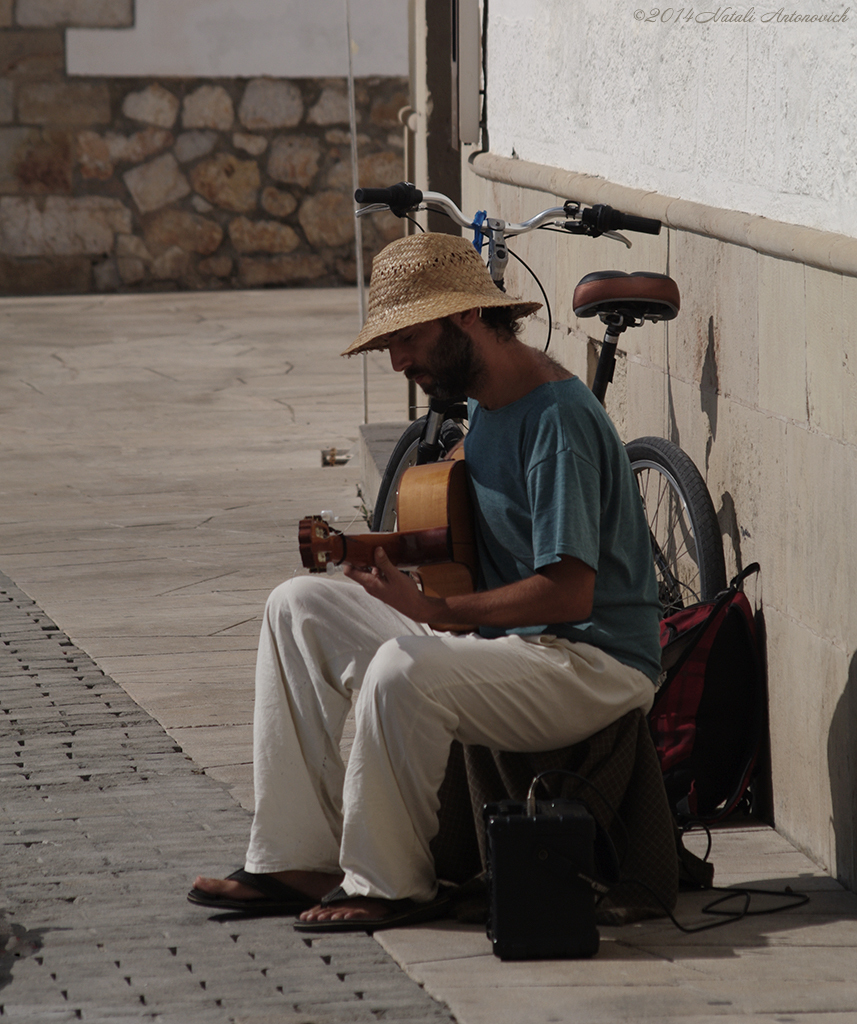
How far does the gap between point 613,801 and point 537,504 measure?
1.87 ft

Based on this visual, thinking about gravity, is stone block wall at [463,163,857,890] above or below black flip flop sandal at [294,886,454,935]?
above

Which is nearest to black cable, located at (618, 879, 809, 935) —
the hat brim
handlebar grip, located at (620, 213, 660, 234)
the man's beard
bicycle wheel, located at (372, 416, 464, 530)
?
the man's beard

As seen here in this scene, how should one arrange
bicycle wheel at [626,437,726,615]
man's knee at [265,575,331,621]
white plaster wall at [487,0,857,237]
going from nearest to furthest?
man's knee at [265,575,331,621] → white plaster wall at [487,0,857,237] → bicycle wheel at [626,437,726,615]

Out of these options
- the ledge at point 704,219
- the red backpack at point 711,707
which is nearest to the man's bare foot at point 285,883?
the red backpack at point 711,707

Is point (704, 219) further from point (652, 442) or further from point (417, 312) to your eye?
point (417, 312)

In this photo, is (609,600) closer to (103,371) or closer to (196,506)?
(196,506)

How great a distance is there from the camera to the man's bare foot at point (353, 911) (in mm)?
3053

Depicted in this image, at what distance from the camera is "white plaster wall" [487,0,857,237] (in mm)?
3434

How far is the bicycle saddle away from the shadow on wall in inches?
49.2

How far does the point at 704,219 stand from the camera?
4031mm

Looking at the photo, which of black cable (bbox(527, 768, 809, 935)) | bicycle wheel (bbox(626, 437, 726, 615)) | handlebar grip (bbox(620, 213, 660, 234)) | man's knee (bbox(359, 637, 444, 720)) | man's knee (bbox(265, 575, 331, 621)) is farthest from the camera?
handlebar grip (bbox(620, 213, 660, 234))

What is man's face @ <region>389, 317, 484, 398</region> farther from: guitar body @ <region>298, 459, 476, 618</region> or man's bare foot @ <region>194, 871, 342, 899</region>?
man's bare foot @ <region>194, 871, 342, 899</region>

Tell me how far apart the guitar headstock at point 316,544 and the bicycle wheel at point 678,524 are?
1000 millimetres

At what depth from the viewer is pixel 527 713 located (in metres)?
3.06
